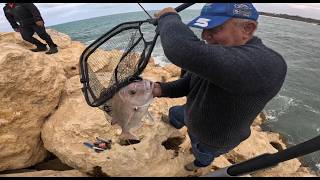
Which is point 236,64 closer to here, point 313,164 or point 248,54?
point 248,54

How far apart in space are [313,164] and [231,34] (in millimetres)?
10261

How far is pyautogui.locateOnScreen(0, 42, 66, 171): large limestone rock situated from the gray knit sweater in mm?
3597

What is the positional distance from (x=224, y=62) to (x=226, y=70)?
0.06 meters

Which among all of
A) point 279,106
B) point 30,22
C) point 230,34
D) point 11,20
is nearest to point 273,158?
point 230,34

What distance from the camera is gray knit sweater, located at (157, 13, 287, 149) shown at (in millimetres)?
2209

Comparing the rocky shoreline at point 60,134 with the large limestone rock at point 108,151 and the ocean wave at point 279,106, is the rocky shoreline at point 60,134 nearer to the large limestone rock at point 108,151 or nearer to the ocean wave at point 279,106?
Result: the large limestone rock at point 108,151

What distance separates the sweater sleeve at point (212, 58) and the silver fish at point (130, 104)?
824 mm

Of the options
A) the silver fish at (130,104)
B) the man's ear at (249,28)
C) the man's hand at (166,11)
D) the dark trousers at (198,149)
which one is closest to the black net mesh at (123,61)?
the silver fish at (130,104)

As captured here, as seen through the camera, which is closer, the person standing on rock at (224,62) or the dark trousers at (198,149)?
the person standing on rock at (224,62)

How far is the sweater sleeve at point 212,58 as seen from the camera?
220 cm

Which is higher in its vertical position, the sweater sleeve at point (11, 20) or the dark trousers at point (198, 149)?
the dark trousers at point (198, 149)

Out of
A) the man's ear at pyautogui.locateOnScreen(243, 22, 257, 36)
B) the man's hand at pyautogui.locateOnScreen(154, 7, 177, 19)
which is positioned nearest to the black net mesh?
the man's hand at pyautogui.locateOnScreen(154, 7, 177, 19)

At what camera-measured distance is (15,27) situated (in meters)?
10.3

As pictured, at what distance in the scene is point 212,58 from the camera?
218 centimetres
